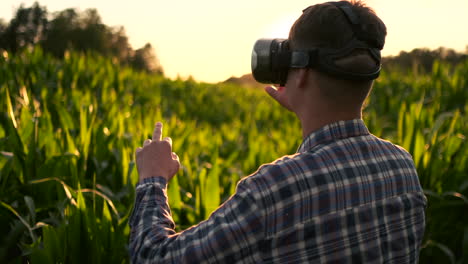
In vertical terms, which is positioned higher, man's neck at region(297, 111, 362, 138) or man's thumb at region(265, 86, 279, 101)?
man's thumb at region(265, 86, 279, 101)

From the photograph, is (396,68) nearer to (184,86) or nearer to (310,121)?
(184,86)

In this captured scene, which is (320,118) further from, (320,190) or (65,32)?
(65,32)

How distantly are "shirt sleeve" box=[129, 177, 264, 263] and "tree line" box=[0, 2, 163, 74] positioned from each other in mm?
45174

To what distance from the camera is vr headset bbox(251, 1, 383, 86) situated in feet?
4.35

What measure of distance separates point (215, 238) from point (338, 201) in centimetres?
32

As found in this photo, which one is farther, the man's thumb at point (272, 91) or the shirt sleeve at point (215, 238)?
the man's thumb at point (272, 91)

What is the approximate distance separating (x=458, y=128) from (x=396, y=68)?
5.83 m

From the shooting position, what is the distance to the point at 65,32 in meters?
47.5

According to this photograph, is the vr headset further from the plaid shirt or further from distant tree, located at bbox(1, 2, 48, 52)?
distant tree, located at bbox(1, 2, 48, 52)

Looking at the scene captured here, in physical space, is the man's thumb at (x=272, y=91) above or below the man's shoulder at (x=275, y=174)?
above

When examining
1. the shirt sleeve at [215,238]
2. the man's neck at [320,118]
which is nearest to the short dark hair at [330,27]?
the man's neck at [320,118]

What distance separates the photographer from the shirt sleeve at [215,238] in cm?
122

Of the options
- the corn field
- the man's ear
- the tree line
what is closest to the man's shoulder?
the man's ear

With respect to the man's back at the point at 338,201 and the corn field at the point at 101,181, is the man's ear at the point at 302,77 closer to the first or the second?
the man's back at the point at 338,201
